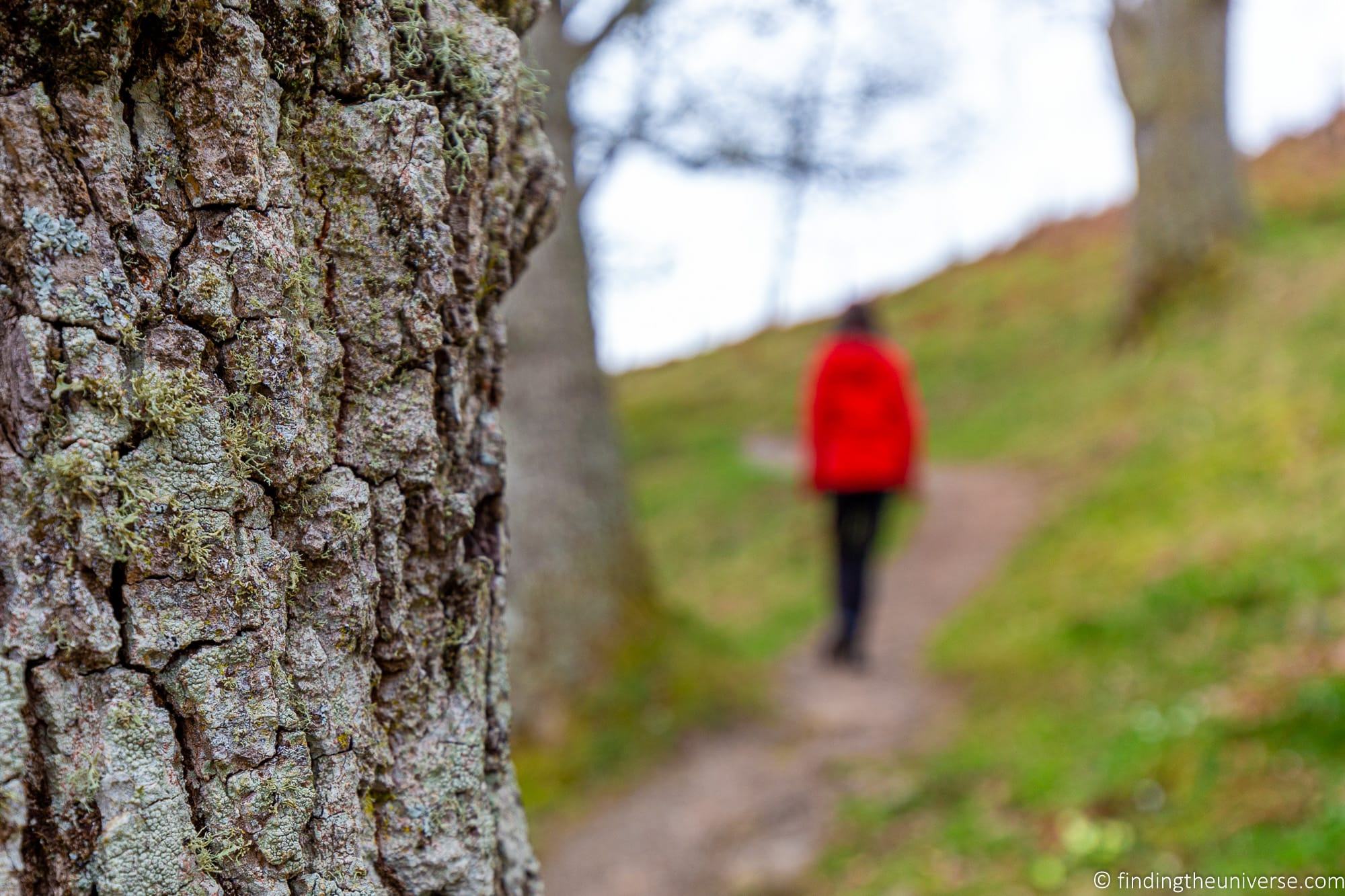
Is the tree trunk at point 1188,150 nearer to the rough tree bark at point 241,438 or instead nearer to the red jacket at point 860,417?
the red jacket at point 860,417

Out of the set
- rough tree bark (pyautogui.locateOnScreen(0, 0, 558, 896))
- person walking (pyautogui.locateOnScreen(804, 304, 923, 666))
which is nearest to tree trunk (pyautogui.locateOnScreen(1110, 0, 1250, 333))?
person walking (pyautogui.locateOnScreen(804, 304, 923, 666))

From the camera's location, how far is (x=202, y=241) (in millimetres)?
1040

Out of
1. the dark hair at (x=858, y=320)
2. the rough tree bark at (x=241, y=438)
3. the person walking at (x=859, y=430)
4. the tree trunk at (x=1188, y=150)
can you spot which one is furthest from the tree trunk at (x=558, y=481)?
the tree trunk at (x=1188, y=150)

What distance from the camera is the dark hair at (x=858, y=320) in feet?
18.7

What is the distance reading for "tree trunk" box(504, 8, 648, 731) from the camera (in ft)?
17.1

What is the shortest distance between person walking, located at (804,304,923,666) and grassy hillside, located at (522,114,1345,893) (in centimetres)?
99

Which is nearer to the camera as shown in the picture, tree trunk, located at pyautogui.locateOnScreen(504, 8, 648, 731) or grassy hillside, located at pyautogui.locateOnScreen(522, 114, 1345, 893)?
grassy hillside, located at pyautogui.locateOnScreen(522, 114, 1345, 893)

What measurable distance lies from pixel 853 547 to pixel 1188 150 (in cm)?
777

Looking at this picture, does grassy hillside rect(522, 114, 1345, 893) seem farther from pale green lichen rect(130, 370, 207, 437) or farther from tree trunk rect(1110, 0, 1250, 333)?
pale green lichen rect(130, 370, 207, 437)

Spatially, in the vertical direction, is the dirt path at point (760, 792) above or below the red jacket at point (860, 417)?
below

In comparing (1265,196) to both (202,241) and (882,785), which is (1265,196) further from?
(202,241)

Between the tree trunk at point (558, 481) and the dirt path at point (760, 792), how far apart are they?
30.3 inches

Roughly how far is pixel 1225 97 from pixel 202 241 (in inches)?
494

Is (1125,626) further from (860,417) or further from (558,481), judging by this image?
(558,481)
